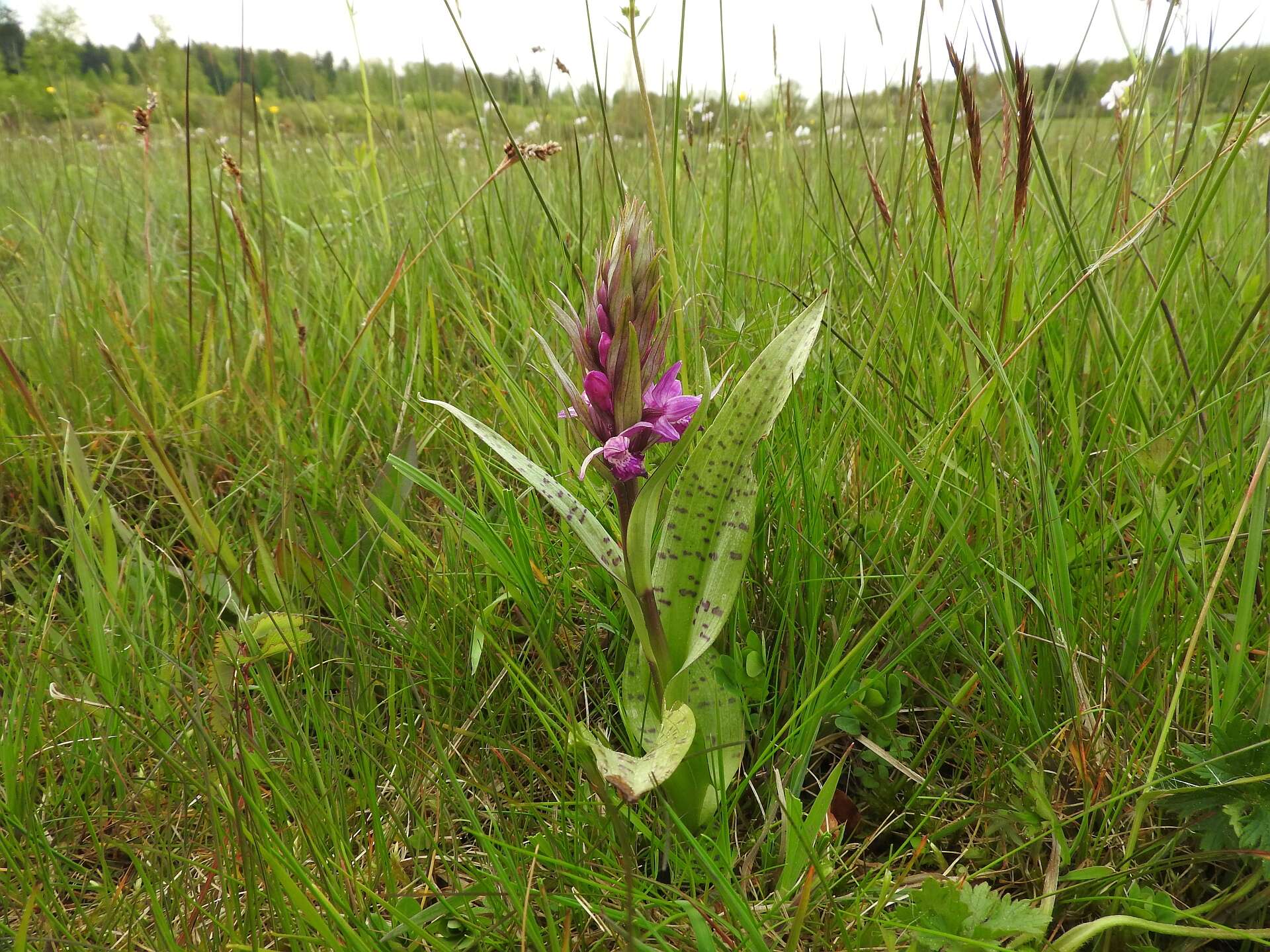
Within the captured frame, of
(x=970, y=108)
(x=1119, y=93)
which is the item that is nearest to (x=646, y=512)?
(x=970, y=108)

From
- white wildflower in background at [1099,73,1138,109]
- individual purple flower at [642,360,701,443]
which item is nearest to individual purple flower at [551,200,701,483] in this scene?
individual purple flower at [642,360,701,443]

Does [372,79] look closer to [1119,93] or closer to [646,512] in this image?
[1119,93]

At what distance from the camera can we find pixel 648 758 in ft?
2.54

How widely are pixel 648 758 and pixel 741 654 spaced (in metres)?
0.30

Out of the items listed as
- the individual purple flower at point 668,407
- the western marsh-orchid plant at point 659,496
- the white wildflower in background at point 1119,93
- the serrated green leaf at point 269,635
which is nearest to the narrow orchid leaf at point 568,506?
the western marsh-orchid plant at point 659,496

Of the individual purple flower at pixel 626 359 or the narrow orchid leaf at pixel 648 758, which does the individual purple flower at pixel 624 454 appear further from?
the narrow orchid leaf at pixel 648 758

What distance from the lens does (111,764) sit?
0.97 metres

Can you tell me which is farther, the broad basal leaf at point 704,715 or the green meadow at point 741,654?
the broad basal leaf at point 704,715

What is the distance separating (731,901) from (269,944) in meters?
0.46

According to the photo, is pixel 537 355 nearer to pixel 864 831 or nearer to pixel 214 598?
pixel 214 598

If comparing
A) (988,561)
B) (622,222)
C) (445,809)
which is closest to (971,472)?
(988,561)

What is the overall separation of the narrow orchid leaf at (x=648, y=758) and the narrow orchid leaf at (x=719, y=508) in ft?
0.24

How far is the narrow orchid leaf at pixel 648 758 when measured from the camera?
0.69m

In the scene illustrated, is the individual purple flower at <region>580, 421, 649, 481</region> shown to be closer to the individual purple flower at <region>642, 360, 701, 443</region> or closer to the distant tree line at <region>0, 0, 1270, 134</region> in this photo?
the individual purple flower at <region>642, 360, 701, 443</region>
